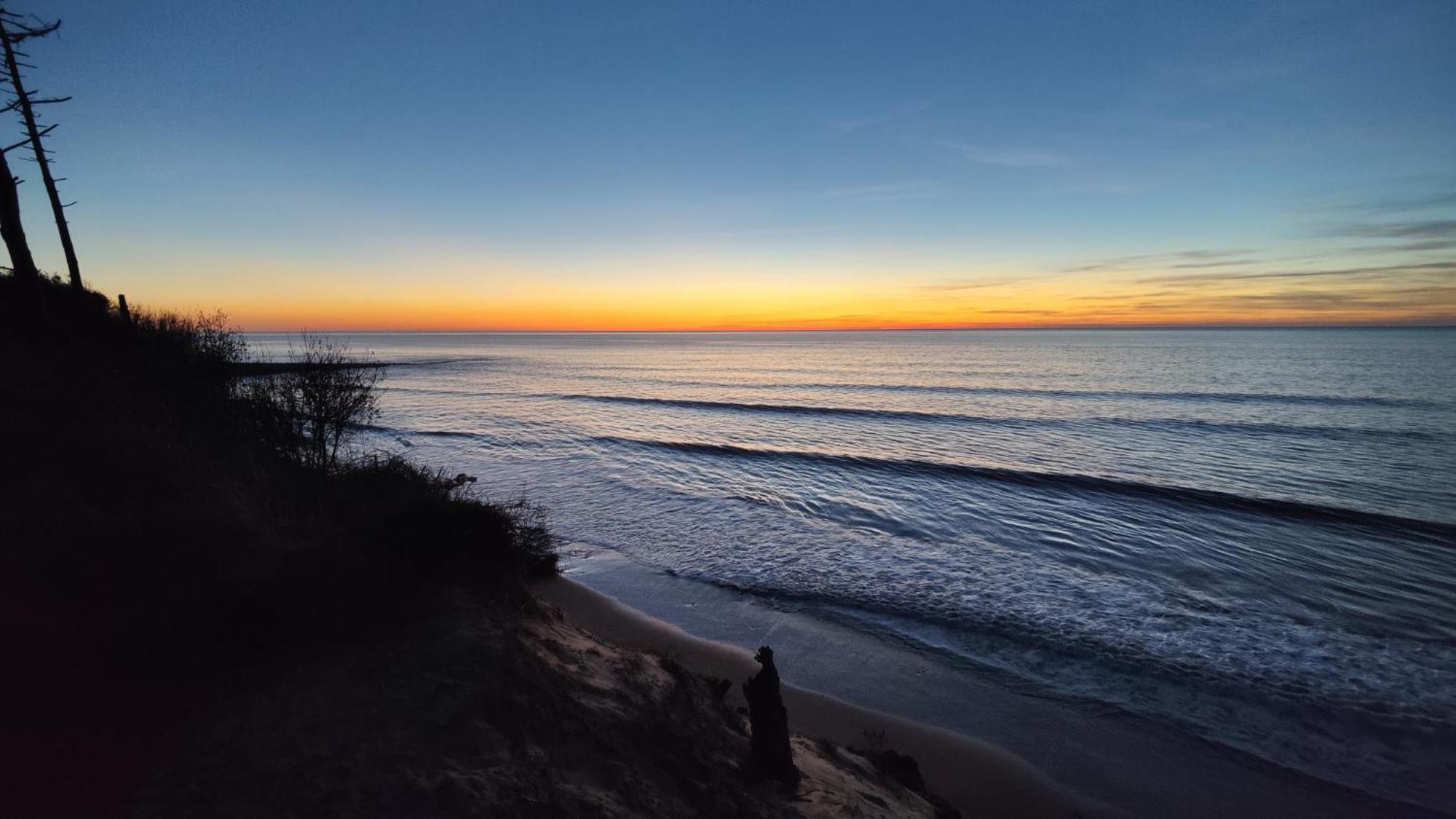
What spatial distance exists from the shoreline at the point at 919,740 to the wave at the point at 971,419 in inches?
1065

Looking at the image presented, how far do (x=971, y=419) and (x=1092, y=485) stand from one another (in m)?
14.0

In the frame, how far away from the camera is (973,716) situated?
28.3 ft

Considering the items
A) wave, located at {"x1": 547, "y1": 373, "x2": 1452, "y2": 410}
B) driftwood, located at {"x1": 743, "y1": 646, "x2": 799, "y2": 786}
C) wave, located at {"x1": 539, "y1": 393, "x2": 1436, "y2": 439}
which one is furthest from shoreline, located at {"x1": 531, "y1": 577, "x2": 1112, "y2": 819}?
wave, located at {"x1": 547, "y1": 373, "x2": 1452, "y2": 410}

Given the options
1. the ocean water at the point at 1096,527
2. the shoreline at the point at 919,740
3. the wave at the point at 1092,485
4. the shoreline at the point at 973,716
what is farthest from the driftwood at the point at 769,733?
the wave at the point at 1092,485

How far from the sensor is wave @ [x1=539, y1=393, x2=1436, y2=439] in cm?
2927

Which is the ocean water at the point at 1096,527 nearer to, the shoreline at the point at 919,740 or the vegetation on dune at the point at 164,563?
the shoreline at the point at 919,740

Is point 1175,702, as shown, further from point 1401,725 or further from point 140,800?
point 140,800

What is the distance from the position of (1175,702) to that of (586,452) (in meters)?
21.7

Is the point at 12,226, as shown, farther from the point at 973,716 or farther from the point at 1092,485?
the point at 1092,485

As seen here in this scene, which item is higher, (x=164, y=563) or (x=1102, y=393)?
(x=164, y=563)

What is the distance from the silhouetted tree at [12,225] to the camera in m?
14.5

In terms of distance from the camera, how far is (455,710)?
5375 mm

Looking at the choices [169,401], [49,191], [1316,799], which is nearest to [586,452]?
[169,401]

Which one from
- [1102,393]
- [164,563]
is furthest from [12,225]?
[1102,393]
